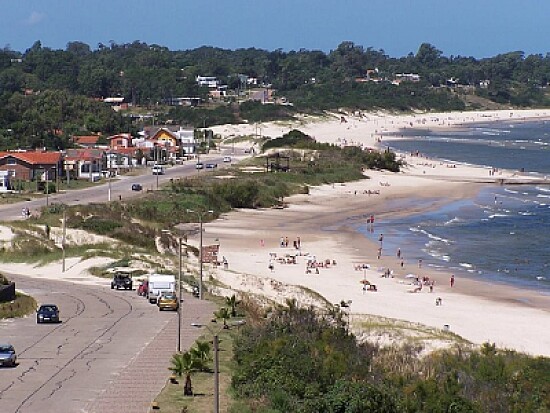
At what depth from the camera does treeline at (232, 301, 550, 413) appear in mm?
24516

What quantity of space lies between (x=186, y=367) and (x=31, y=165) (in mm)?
66470

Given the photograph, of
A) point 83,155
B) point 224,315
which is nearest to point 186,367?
point 224,315

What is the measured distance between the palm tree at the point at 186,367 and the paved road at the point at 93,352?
0.57 metres

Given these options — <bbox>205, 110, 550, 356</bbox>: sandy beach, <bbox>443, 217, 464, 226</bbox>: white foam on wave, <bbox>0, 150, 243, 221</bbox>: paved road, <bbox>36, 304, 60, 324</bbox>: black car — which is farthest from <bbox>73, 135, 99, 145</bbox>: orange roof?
<bbox>36, 304, 60, 324</bbox>: black car

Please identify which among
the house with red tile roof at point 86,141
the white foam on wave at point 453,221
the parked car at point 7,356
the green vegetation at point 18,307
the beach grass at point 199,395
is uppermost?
the beach grass at point 199,395

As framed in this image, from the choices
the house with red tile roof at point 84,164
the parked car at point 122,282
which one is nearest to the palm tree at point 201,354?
the parked car at point 122,282

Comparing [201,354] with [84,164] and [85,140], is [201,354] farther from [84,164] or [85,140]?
[85,140]

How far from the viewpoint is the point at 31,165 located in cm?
9231

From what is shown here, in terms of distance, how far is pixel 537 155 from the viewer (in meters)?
140

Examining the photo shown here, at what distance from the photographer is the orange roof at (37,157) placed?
3629 inches

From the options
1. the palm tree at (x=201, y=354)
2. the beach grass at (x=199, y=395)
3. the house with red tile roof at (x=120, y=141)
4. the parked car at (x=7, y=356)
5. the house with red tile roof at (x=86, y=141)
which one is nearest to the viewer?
the beach grass at (x=199, y=395)

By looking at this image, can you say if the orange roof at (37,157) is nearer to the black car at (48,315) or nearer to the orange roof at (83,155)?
the orange roof at (83,155)

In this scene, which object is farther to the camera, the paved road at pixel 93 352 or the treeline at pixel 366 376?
the paved road at pixel 93 352

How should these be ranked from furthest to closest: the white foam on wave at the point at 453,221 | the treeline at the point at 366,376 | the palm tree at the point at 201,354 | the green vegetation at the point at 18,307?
the white foam on wave at the point at 453,221
the green vegetation at the point at 18,307
the palm tree at the point at 201,354
the treeline at the point at 366,376
